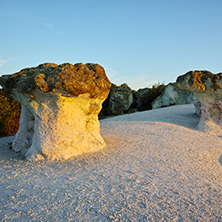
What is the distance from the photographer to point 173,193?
3229mm

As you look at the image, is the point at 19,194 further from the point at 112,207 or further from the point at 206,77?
the point at 206,77

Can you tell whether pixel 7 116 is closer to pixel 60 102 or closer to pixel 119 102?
pixel 60 102

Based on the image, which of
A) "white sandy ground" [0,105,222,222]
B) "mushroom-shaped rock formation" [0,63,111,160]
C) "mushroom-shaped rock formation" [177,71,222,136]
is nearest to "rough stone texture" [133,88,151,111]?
"mushroom-shaped rock formation" [177,71,222,136]

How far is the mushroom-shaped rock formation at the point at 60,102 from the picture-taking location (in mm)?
4457

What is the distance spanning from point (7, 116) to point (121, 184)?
21.6ft

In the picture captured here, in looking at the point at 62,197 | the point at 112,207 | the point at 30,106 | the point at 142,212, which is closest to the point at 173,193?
the point at 142,212

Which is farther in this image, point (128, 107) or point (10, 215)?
point (128, 107)

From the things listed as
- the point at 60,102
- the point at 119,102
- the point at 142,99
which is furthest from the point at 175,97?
the point at 60,102

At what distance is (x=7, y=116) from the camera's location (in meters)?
8.54

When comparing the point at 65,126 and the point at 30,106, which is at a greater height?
the point at 30,106

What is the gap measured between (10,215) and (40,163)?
68.1 inches

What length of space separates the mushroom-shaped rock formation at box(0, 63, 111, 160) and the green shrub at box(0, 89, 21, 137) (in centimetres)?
357

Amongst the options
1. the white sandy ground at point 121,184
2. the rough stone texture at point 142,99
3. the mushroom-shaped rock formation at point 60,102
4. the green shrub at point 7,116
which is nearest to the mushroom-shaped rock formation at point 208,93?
the white sandy ground at point 121,184

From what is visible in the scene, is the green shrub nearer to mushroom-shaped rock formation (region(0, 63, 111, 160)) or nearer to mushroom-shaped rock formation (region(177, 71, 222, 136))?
Result: mushroom-shaped rock formation (region(0, 63, 111, 160))
